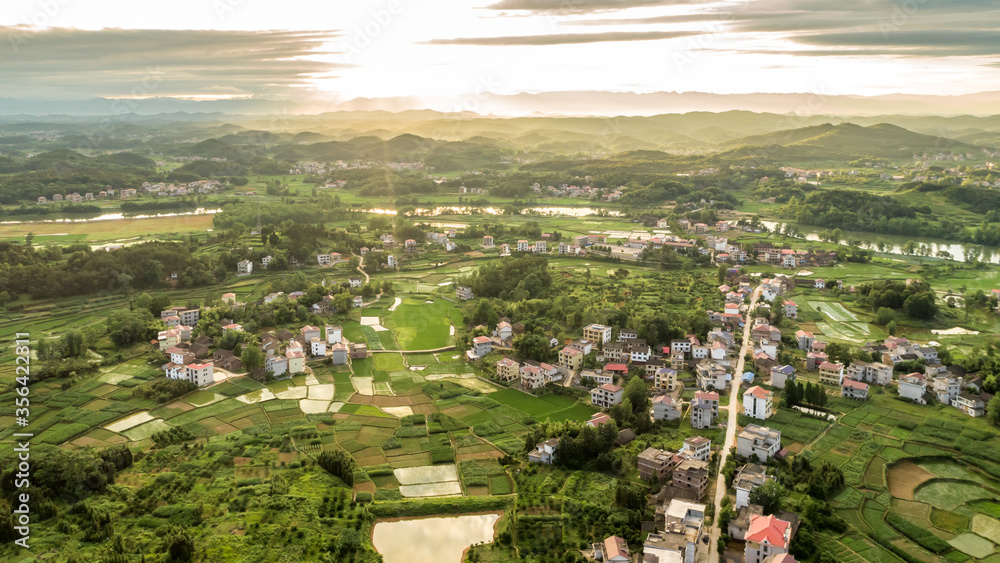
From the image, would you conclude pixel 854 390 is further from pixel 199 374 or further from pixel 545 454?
pixel 199 374

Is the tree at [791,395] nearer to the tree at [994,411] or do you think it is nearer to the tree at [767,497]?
the tree at [994,411]

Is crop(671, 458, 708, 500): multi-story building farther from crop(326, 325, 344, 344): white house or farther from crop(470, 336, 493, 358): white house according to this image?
crop(326, 325, 344, 344): white house

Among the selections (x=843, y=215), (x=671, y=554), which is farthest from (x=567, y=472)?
(x=843, y=215)

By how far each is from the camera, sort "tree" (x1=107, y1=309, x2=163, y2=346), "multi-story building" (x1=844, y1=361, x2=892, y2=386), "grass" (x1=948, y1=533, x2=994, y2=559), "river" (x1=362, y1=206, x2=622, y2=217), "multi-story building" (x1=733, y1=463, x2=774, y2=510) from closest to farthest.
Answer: "grass" (x1=948, y1=533, x2=994, y2=559) < "multi-story building" (x1=733, y1=463, x2=774, y2=510) < "multi-story building" (x1=844, y1=361, x2=892, y2=386) < "tree" (x1=107, y1=309, x2=163, y2=346) < "river" (x1=362, y1=206, x2=622, y2=217)

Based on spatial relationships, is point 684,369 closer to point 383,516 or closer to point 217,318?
point 383,516

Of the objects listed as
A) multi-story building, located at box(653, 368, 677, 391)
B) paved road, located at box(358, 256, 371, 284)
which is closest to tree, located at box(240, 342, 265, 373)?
paved road, located at box(358, 256, 371, 284)

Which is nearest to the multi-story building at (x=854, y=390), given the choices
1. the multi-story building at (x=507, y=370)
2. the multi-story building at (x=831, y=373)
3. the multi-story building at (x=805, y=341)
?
the multi-story building at (x=831, y=373)
